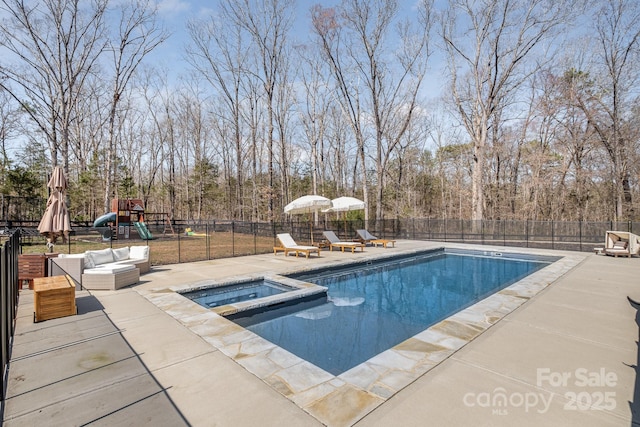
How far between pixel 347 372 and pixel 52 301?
Result: 14.5 feet

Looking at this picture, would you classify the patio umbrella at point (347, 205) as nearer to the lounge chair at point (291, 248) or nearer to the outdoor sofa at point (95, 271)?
the lounge chair at point (291, 248)

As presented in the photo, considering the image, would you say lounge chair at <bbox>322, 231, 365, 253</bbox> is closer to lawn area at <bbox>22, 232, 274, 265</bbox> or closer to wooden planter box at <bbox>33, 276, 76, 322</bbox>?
lawn area at <bbox>22, 232, 274, 265</bbox>

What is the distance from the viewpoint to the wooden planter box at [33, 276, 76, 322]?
4367 mm

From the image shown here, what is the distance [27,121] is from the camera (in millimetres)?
25500

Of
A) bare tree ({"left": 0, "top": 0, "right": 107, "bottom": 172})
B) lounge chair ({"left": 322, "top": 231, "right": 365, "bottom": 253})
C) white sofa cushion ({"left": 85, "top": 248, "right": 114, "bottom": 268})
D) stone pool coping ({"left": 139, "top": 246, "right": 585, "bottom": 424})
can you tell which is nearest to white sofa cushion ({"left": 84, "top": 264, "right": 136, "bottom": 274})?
white sofa cushion ({"left": 85, "top": 248, "right": 114, "bottom": 268})

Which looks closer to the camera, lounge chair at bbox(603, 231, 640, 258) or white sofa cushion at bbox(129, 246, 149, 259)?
white sofa cushion at bbox(129, 246, 149, 259)

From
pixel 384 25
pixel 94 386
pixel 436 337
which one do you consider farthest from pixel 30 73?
pixel 436 337

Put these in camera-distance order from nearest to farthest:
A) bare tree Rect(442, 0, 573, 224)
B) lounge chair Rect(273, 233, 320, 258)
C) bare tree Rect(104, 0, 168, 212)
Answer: lounge chair Rect(273, 233, 320, 258) < bare tree Rect(442, 0, 573, 224) < bare tree Rect(104, 0, 168, 212)

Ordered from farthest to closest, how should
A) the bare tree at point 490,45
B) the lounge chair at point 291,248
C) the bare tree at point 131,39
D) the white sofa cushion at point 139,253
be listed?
the bare tree at point 131,39 → the bare tree at point 490,45 → the lounge chair at point 291,248 → the white sofa cushion at point 139,253

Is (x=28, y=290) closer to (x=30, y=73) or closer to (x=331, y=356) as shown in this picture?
(x=331, y=356)

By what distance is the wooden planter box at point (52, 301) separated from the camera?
172 inches

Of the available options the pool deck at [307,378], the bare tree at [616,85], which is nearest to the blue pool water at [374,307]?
the pool deck at [307,378]

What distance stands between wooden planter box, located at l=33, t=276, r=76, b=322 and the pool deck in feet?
0.60

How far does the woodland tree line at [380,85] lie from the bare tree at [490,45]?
7 centimetres
